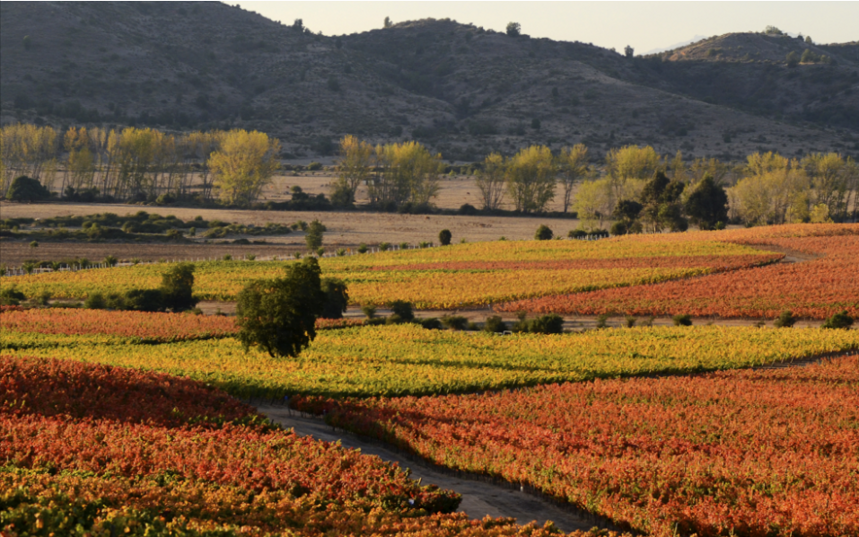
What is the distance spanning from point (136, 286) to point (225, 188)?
71671mm

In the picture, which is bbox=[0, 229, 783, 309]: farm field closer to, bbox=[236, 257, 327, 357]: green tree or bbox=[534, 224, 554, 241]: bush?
bbox=[534, 224, 554, 241]: bush

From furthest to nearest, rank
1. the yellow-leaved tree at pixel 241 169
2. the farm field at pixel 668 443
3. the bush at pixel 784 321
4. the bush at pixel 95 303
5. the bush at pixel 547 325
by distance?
the yellow-leaved tree at pixel 241 169 → the bush at pixel 95 303 → the bush at pixel 784 321 → the bush at pixel 547 325 → the farm field at pixel 668 443

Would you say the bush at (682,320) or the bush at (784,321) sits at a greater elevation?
the bush at (784,321)

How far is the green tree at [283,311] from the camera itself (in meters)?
33.9

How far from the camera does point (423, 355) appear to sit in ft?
117

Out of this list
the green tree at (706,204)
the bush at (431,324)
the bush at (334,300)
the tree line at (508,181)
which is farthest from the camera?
the tree line at (508,181)

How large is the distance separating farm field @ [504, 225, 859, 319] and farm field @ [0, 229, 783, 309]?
3134mm

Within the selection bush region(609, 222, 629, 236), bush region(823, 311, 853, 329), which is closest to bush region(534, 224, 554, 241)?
bush region(609, 222, 629, 236)

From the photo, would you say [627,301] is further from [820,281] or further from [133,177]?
[133,177]

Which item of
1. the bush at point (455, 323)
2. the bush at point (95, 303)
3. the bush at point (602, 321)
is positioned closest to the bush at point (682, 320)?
the bush at point (602, 321)

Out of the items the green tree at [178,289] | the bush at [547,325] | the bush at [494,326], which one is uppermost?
the bush at [547,325]

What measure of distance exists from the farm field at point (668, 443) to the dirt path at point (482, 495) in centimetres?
29

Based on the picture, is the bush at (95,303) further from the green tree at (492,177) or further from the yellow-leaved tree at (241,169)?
the green tree at (492,177)

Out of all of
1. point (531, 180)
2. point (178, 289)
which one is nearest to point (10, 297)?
point (178, 289)
